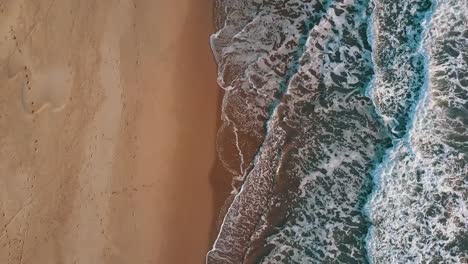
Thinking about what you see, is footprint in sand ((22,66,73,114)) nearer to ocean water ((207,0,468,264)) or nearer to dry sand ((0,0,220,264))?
dry sand ((0,0,220,264))

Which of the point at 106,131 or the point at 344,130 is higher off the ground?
the point at 106,131

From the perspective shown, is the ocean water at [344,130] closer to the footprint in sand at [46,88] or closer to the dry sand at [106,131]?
the dry sand at [106,131]

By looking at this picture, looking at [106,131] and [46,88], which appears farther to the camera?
[106,131]

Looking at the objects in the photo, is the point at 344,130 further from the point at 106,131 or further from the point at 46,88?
the point at 46,88

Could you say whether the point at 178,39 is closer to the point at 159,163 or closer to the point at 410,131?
the point at 159,163

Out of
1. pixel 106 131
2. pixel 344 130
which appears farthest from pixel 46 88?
pixel 344 130

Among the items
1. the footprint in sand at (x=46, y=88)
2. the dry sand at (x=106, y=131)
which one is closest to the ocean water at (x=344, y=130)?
the dry sand at (x=106, y=131)

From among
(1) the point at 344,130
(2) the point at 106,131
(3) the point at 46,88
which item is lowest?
(1) the point at 344,130
